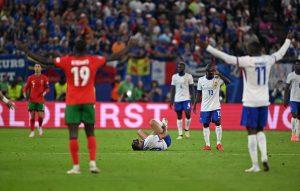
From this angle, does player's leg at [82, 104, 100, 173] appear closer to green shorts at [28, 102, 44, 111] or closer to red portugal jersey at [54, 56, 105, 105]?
red portugal jersey at [54, 56, 105, 105]

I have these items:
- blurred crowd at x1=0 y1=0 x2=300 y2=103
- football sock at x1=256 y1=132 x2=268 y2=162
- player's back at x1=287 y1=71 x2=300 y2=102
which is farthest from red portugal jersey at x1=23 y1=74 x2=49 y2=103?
football sock at x1=256 y1=132 x2=268 y2=162

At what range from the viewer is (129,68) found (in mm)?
33125

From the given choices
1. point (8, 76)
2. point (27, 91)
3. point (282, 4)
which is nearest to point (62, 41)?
point (8, 76)

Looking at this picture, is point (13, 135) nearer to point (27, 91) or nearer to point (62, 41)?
point (27, 91)

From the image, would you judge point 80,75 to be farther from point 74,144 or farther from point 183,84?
point 183,84

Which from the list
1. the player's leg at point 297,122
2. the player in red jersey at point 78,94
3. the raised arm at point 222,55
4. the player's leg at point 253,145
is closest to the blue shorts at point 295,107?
the player's leg at point 297,122

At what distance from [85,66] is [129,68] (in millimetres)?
18046

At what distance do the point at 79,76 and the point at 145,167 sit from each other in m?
2.78

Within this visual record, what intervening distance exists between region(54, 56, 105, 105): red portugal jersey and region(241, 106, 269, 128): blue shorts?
10.6 feet

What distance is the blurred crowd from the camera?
33469mm

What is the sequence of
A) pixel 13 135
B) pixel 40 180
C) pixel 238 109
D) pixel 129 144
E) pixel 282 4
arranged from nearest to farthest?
pixel 40 180, pixel 129 144, pixel 13 135, pixel 238 109, pixel 282 4

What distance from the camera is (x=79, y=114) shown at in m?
15.1

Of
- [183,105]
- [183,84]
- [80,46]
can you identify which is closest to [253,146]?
[80,46]

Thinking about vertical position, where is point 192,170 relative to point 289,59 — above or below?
below
